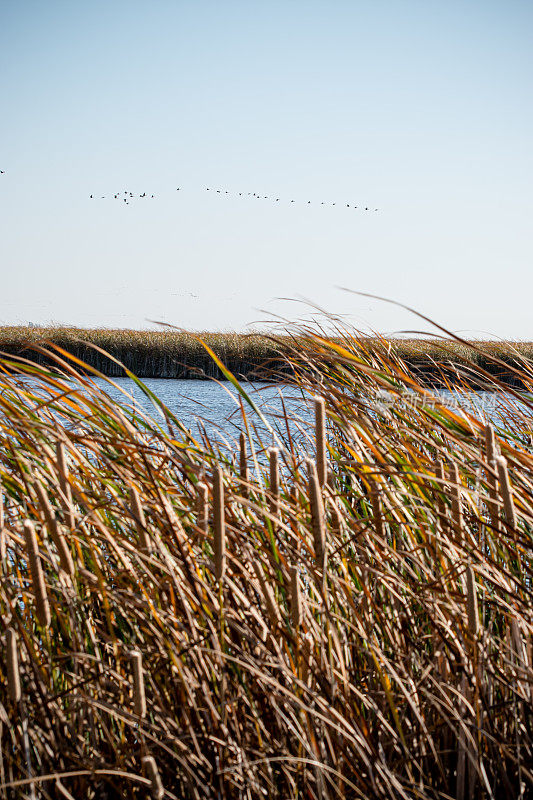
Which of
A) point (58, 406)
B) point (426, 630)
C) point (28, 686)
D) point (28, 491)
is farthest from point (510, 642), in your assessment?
point (58, 406)

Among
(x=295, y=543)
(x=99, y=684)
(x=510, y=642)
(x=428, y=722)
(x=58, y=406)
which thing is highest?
(x=58, y=406)

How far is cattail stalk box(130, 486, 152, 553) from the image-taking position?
49.1 inches

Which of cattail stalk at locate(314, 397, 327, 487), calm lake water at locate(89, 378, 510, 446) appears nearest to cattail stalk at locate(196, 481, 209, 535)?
cattail stalk at locate(314, 397, 327, 487)

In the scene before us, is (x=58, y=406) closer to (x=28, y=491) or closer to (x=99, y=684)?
(x=28, y=491)

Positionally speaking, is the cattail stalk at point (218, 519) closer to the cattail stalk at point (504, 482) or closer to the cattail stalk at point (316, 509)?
the cattail stalk at point (316, 509)

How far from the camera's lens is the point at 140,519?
1.26m

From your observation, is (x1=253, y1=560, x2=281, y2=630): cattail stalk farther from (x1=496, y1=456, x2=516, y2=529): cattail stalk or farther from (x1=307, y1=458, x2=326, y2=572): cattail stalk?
(x1=496, y1=456, x2=516, y2=529): cattail stalk

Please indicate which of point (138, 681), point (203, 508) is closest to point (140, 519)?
point (203, 508)

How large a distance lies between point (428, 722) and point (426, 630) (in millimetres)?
347

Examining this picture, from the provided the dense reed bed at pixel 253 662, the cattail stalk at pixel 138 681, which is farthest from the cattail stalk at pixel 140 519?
the cattail stalk at pixel 138 681

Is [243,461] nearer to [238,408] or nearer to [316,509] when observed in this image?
[316,509]

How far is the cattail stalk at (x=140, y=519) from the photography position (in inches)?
49.1

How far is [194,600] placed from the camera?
1366 mm

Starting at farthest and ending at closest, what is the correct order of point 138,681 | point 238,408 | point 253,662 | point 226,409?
point 226,409
point 238,408
point 253,662
point 138,681
